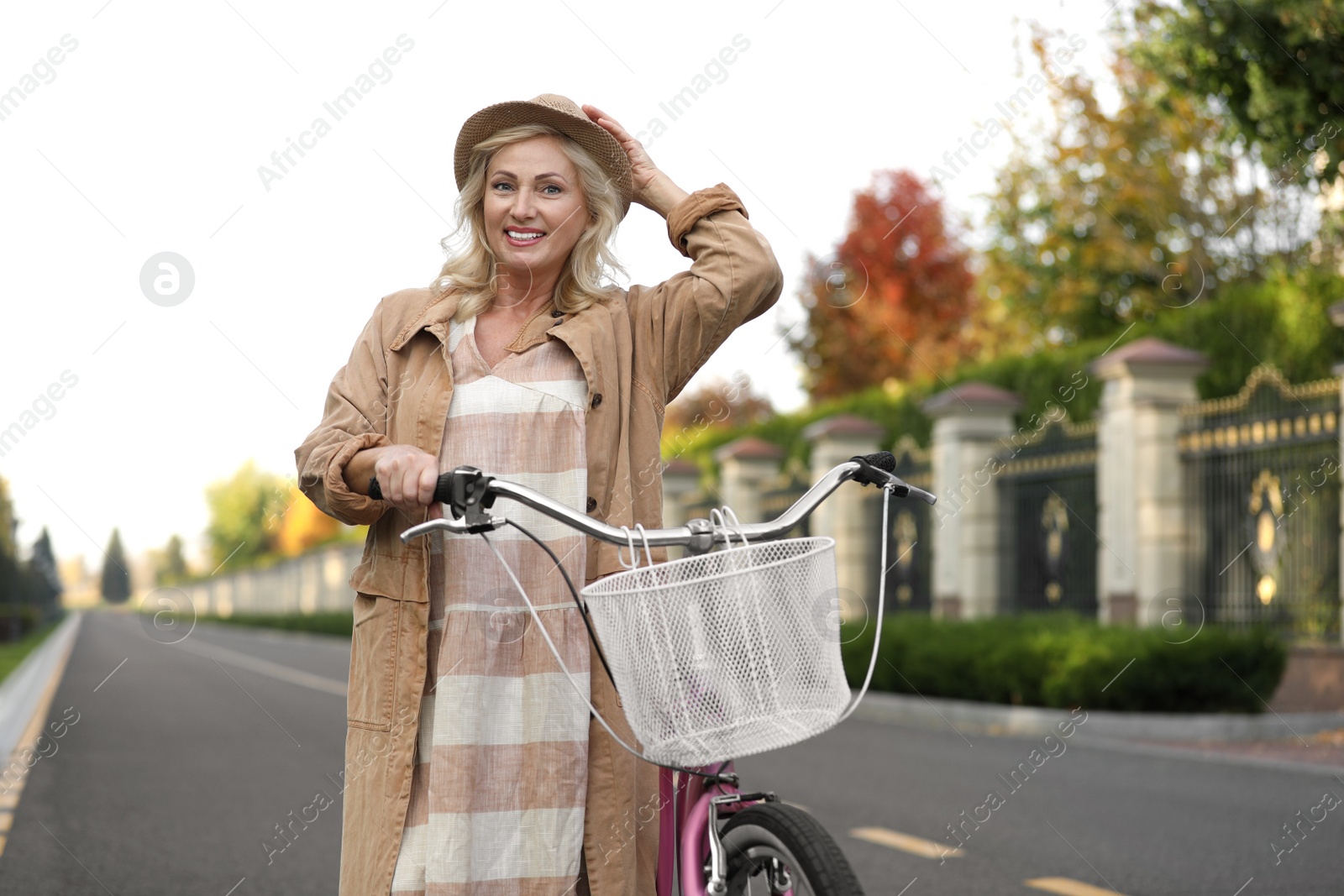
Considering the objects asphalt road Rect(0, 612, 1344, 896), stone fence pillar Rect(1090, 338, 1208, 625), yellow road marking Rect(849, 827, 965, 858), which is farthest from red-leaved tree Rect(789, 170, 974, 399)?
yellow road marking Rect(849, 827, 965, 858)

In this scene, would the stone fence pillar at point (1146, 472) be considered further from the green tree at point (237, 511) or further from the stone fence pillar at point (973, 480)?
the green tree at point (237, 511)

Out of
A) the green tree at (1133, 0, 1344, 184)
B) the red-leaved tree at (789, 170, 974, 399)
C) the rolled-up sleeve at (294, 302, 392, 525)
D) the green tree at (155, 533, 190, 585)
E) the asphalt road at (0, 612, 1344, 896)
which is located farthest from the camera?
the green tree at (155, 533, 190, 585)

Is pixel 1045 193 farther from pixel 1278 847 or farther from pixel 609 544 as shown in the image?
pixel 609 544

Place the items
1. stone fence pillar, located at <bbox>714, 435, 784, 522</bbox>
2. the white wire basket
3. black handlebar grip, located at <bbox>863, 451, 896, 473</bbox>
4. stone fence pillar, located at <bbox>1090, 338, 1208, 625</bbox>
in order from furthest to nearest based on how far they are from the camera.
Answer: stone fence pillar, located at <bbox>714, 435, 784, 522</bbox>
stone fence pillar, located at <bbox>1090, 338, 1208, 625</bbox>
black handlebar grip, located at <bbox>863, 451, 896, 473</bbox>
the white wire basket

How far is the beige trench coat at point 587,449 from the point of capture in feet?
8.73

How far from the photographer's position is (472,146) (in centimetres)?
289

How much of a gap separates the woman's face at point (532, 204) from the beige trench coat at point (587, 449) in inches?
5.3

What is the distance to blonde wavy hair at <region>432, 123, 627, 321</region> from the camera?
2.88 metres

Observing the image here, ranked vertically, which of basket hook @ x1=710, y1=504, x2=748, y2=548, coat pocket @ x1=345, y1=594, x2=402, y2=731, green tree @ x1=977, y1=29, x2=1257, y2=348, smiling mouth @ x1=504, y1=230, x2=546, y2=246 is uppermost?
green tree @ x1=977, y1=29, x2=1257, y2=348

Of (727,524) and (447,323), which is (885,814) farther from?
(727,524)

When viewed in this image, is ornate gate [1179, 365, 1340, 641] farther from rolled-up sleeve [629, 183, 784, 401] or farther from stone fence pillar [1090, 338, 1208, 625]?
rolled-up sleeve [629, 183, 784, 401]

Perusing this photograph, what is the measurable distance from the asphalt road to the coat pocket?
11.1 feet

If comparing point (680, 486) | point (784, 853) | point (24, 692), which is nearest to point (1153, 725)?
point (784, 853)

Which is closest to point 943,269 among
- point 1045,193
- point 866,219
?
point 866,219
